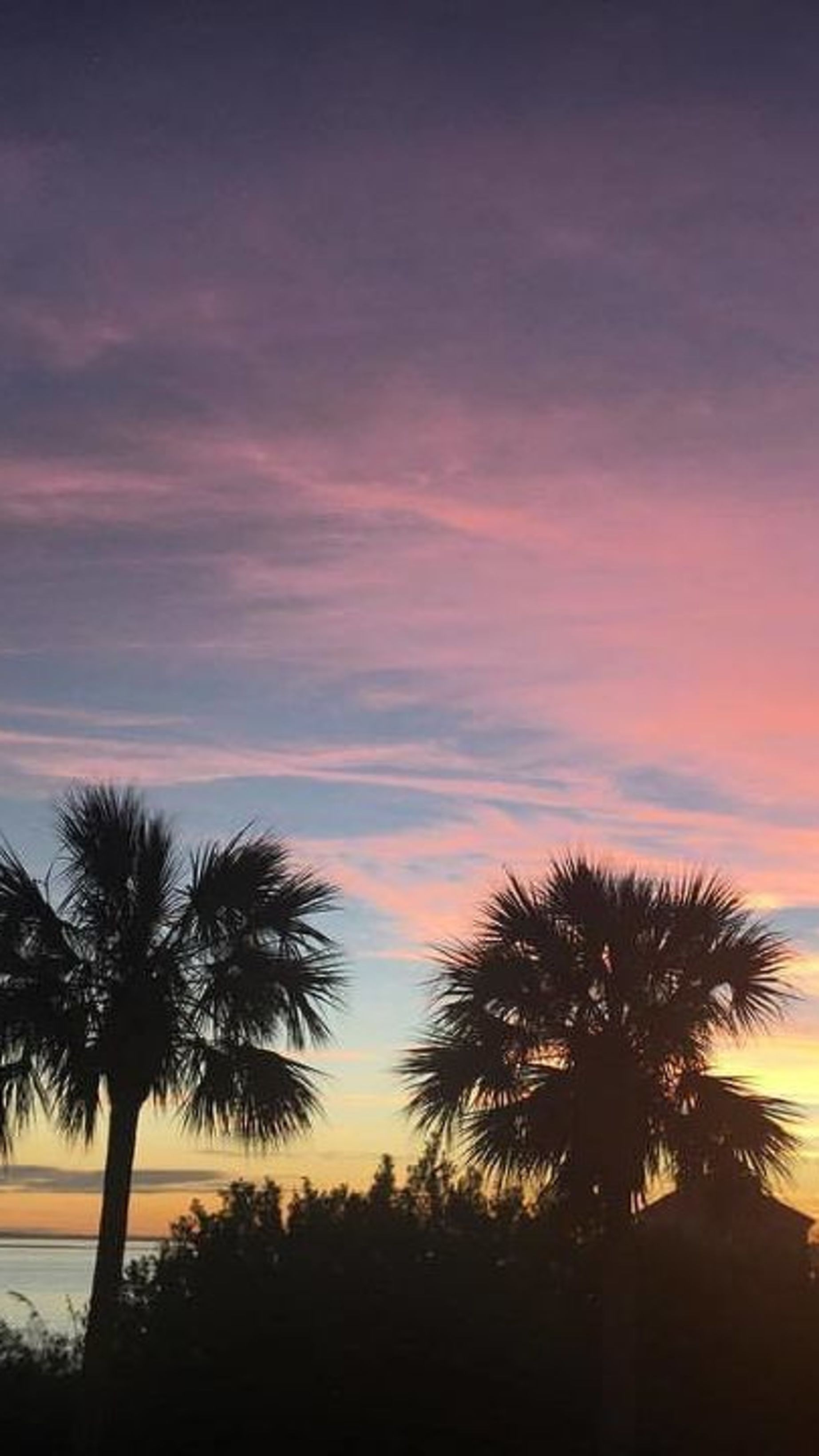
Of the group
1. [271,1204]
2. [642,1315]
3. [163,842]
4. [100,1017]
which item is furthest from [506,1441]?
[163,842]

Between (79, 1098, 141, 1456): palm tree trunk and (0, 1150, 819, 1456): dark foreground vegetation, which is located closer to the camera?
(79, 1098, 141, 1456): palm tree trunk

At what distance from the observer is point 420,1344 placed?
2158cm

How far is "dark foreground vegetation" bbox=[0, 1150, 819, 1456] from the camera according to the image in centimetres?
2095

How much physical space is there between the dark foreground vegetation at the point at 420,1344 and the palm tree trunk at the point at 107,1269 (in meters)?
1.25

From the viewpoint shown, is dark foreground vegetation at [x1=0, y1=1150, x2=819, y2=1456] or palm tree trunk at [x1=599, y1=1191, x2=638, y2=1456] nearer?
palm tree trunk at [x1=599, y1=1191, x2=638, y2=1456]

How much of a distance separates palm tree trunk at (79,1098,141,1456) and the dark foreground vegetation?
125 centimetres

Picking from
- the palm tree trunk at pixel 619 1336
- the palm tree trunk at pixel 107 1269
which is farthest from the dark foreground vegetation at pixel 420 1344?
the palm tree trunk at pixel 107 1269

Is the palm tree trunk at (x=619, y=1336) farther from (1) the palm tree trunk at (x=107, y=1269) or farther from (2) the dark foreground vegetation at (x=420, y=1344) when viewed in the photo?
(1) the palm tree trunk at (x=107, y=1269)

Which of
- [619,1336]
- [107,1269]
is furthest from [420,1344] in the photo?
[107,1269]

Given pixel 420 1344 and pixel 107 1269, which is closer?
pixel 107 1269

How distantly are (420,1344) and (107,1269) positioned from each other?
4030 mm

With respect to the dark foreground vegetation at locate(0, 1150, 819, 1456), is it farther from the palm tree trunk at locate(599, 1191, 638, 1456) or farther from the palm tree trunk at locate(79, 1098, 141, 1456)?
the palm tree trunk at locate(79, 1098, 141, 1456)

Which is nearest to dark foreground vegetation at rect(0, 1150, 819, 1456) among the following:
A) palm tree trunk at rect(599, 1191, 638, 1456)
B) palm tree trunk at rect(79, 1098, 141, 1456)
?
palm tree trunk at rect(599, 1191, 638, 1456)

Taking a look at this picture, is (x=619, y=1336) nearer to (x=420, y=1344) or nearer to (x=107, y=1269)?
(x=420, y=1344)
